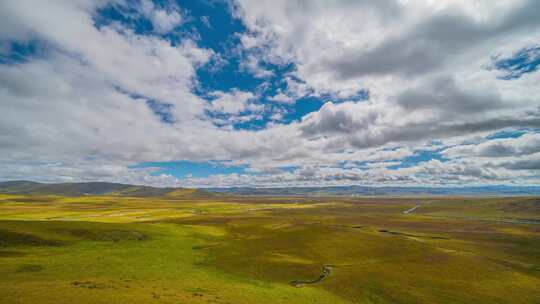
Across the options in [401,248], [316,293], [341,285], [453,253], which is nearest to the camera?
[316,293]

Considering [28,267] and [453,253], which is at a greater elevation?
[28,267]

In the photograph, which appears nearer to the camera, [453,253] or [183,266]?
[183,266]

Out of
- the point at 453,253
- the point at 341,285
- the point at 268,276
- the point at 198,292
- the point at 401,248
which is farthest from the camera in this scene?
the point at 401,248

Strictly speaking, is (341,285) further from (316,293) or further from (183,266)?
(183,266)

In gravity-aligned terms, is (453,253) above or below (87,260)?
below

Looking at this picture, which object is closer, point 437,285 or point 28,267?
point 28,267

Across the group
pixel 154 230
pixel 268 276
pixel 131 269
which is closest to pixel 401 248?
pixel 268 276

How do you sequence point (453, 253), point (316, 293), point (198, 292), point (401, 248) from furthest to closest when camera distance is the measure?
point (401, 248) → point (453, 253) → point (316, 293) → point (198, 292)

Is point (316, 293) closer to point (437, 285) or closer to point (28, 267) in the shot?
point (437, 285)

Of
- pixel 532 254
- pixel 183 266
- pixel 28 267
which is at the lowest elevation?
pixel 532 254

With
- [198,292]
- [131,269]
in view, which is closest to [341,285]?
[198,292]
